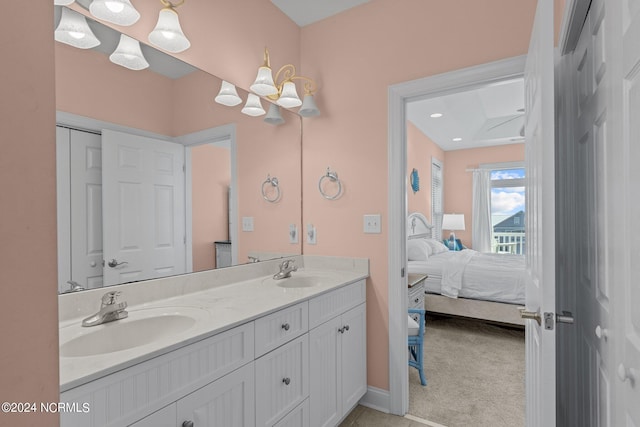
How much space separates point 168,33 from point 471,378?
300cm

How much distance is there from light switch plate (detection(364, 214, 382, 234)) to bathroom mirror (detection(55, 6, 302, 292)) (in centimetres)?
61

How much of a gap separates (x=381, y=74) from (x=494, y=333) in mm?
2955

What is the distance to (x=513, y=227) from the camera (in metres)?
6.39

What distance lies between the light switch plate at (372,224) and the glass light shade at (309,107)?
0.82 m

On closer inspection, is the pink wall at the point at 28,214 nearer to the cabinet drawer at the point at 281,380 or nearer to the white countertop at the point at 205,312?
the white countertop at the point at 205,312

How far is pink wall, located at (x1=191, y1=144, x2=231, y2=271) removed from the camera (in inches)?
71.3

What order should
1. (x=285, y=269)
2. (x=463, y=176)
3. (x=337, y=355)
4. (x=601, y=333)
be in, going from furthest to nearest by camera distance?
(x=463, y=176) < (x=285, y=269) < (x=337, y=355) < (x=601, y=333)

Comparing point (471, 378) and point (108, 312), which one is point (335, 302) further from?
point (471, 378)

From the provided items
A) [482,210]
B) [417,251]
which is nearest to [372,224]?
[417,251]

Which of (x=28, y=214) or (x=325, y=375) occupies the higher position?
(x=28, y=214)

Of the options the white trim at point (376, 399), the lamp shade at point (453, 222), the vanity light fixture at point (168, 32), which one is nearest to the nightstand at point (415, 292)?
the white trim at point (376, 399)

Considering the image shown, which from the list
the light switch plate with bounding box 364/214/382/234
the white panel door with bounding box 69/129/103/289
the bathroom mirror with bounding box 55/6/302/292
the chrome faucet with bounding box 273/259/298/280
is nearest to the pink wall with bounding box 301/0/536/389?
the light switch plate with bounding box 364/214/382/234

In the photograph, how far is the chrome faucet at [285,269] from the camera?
2.10 m

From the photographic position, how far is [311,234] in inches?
97.0
